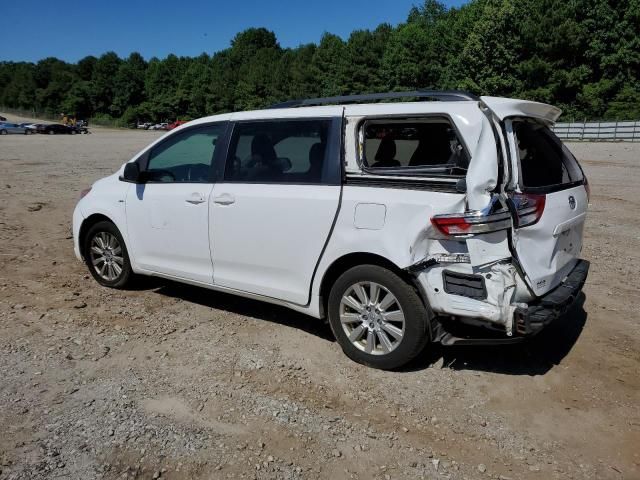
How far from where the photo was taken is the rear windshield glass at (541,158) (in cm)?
390

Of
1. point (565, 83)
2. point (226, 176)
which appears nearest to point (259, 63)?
point (565, 83)

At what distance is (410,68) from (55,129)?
40.7 m

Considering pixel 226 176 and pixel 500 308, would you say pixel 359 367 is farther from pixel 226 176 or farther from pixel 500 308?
pixel 226 176

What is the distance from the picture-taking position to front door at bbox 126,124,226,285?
193 inches

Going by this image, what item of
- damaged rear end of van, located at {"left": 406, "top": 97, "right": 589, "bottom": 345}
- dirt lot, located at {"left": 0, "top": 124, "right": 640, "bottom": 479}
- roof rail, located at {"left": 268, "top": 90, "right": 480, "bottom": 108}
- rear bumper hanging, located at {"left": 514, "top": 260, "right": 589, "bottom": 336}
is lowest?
dirt lot, located at {"left": 0, "top": 124, "right": 640, "bottom": 479}

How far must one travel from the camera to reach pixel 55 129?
58469mm

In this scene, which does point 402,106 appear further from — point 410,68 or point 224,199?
point 410,68

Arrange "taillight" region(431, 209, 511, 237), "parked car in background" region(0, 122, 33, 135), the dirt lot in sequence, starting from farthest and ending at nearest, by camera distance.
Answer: "parked car in background" region(0, 122, 33, 135) → "taillight" region(431, 209, 511, 237) → the dirt lot

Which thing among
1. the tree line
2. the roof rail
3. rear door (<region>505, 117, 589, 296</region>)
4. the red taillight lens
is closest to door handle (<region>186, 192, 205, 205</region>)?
the roof rail

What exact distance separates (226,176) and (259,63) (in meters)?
102

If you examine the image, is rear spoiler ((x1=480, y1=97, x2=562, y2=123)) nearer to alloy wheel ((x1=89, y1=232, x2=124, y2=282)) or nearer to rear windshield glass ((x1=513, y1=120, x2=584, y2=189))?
rear windshield glass ((x1=513, y1=120, x2=584, y2=189))

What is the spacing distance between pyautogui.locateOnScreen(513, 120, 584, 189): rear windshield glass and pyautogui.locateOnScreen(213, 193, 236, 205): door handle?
228cm

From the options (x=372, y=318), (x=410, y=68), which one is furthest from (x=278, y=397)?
(x=410, y=68)

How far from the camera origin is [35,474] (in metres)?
2.96
